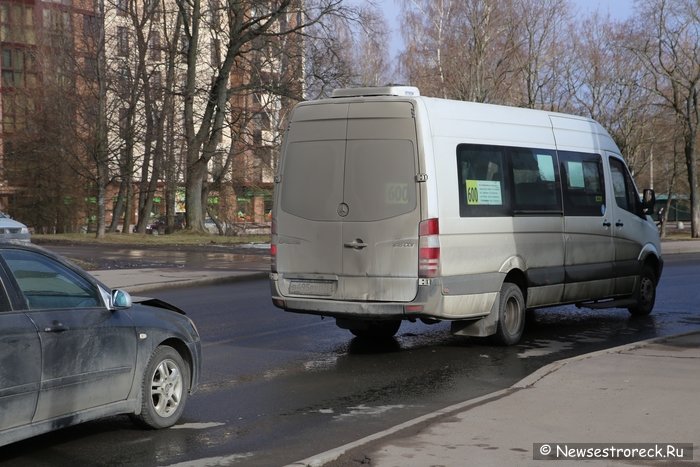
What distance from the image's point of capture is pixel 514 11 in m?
45.4

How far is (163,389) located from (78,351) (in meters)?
1.07

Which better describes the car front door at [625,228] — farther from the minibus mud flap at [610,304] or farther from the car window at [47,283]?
the car window at [47,283]

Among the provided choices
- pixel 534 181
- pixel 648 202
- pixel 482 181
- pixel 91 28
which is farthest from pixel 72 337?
pixel 91 28

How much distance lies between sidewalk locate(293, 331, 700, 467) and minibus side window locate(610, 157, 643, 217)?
4.77 metres

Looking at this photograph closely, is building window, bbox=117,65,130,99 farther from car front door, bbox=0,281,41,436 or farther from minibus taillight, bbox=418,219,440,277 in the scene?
car front door, bbox=0,281,41,436

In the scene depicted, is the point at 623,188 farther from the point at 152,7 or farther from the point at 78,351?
the point at 152,7

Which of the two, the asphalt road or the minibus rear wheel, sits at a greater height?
the minibus rear wheel

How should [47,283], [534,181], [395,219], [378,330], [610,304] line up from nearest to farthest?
[47,283], [395,219], [534,181], [378,330], [610,304]

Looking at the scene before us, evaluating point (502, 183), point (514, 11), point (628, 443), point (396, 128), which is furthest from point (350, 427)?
point (514, 11)

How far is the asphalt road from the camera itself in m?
6.57

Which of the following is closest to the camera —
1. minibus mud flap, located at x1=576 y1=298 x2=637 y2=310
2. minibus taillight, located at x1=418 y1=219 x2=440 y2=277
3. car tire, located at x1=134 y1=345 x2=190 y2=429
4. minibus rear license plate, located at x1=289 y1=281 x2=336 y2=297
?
car tire, located at x1=134 y1=345 x2=190 y2=429

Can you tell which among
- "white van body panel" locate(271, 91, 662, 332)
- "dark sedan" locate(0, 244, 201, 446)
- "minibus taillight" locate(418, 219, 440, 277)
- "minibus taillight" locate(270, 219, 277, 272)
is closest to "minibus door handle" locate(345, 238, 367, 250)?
"white van body panel" locate(271, 91, 662, 332)

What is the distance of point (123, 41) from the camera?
149ft

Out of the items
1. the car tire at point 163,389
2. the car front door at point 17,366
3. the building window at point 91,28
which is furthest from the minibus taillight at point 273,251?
the building window at point 91,28
